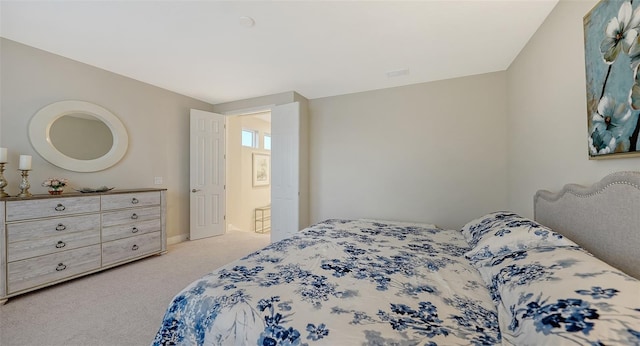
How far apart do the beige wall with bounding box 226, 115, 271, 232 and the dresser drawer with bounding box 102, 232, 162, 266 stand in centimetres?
158

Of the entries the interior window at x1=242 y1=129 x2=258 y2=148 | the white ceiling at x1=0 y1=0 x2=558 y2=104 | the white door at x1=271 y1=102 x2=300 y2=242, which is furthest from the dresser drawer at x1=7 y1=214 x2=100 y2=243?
the interior window at x1=242 y1=129 x2=258 y2=148

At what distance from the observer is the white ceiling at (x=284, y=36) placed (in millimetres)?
1793

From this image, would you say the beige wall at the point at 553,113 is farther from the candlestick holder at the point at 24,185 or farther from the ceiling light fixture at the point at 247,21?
the candlestick holder at the point at 24,185

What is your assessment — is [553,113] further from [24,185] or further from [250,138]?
[250,138]

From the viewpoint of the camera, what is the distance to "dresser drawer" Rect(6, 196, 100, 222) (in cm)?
202

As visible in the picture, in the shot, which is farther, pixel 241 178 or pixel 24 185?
pixel 241 178

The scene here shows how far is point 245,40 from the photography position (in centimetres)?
220

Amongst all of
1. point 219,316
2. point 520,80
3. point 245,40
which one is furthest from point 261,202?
point 520,80

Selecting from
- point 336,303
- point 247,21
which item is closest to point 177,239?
point 247,21

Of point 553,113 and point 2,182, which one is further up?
point 553,113

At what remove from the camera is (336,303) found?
0.98 m

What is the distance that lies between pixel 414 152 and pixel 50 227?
4.29 metres

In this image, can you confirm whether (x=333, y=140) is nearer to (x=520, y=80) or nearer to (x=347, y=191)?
(x=347, y=191)

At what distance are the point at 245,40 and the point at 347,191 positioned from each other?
2.46 meters
